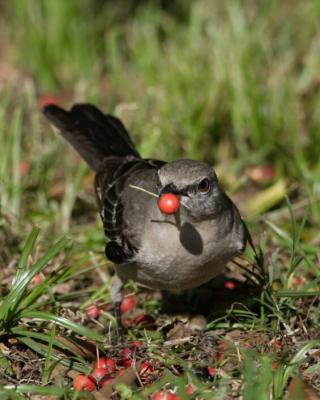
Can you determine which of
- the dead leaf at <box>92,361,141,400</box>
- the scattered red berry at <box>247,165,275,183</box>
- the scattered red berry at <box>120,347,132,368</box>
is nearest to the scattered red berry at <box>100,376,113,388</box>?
the dead leaf at <box>92,361,141,400</box>

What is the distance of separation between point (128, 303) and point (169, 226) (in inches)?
43.3

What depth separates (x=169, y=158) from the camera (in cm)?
652

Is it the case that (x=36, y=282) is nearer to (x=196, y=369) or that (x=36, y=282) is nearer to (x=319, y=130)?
(x=196, y=369)

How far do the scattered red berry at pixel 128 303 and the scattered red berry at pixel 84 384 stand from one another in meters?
1.24

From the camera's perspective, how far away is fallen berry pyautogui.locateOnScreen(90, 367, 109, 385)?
396cm

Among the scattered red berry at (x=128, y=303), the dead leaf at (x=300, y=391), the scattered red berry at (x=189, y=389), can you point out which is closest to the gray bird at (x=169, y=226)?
the scattered red berry at (x=128, y=303)

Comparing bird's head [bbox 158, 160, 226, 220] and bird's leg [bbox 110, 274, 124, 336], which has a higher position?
bird's head [bbox 158, 160, 226, 220]

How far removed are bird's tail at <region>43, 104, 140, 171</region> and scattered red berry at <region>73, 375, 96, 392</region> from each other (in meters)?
2.07

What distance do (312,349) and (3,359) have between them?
1736 millimetres

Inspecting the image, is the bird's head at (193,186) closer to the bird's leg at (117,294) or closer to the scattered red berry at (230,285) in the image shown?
the bird's leg at (117,294)

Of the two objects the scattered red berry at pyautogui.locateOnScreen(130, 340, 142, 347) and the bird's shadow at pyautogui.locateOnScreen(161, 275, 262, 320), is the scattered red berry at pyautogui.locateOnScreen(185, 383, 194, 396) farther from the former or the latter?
the bird's shadow at pyautogui.locateOnScreen(161, 275, 262, 320)

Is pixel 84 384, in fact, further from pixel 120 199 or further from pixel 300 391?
pixel 120 199

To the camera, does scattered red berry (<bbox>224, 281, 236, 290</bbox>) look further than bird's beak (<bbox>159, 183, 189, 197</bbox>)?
Yes

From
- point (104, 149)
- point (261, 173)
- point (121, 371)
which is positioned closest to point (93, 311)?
point (121, 371)
